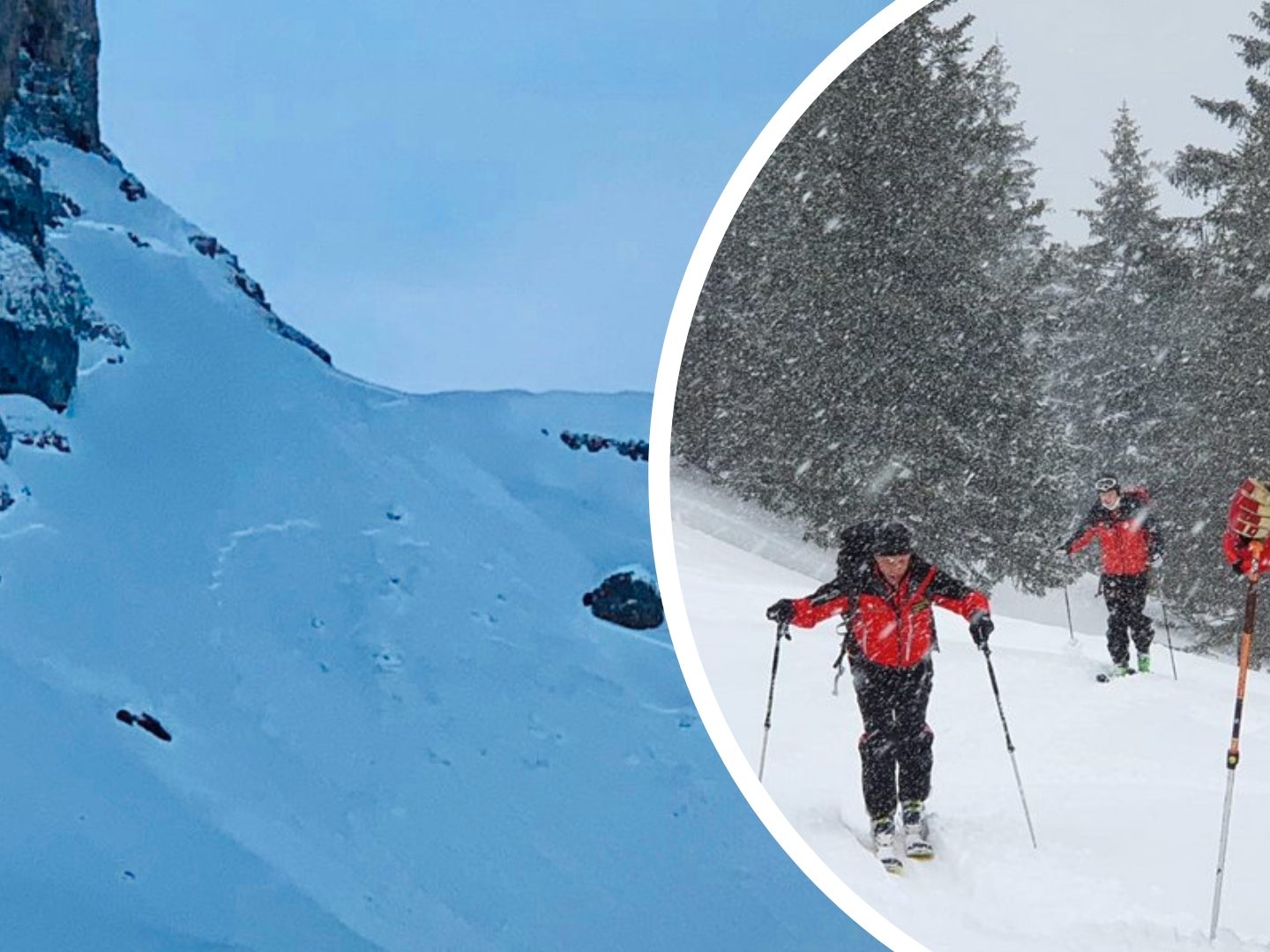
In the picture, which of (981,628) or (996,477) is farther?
(996,477)

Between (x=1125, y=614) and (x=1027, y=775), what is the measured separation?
0.40 metres

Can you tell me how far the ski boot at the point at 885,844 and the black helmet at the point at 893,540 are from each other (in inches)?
22.1

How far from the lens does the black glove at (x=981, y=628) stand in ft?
7.18

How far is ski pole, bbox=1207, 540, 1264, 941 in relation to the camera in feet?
7.35

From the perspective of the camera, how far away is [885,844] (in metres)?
2.35

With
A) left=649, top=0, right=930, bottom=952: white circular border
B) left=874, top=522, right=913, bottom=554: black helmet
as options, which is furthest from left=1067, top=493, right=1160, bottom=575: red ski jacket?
left=649, top=0, right=930, bottom=952: white circular border

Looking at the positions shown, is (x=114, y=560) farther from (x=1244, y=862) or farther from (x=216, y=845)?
(x=1244, y=862)

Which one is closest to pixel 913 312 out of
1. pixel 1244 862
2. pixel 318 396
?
pixel 1244 862

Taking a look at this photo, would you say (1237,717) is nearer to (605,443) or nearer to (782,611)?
(782,611)

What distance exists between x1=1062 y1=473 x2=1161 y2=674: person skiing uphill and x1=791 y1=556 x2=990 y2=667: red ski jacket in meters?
0.28

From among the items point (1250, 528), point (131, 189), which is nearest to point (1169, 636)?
point (1250, 528)

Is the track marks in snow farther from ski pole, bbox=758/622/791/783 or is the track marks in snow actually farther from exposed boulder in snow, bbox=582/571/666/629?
ski pole, bbox=758/622/791/783

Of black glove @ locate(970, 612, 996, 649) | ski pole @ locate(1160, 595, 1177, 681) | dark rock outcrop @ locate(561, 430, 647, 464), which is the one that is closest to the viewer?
black glove @ locate(970, 612, 996, 649)

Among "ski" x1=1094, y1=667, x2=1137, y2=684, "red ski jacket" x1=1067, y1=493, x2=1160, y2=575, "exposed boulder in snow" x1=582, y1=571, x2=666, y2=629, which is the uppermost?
"red ski jacket" x1=1067, y1=493, x2=1160, y2=575
